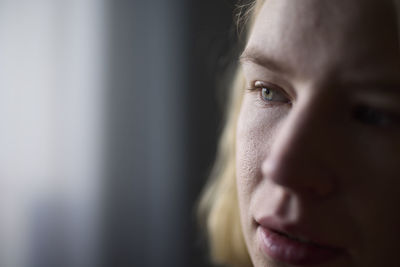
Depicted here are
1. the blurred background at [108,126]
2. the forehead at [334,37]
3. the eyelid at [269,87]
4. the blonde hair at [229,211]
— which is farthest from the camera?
the blurred background at [108,126]

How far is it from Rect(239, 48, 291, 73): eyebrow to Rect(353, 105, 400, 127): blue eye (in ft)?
0.35

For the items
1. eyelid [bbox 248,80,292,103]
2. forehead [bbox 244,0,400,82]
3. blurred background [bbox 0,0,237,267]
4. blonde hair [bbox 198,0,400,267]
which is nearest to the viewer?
forehead [bbox 244,0,400,82]

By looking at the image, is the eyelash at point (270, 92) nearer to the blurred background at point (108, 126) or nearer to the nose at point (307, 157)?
the nose at point (307, 157)

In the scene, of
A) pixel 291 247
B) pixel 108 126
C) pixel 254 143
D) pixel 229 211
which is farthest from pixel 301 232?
pixel 108 126

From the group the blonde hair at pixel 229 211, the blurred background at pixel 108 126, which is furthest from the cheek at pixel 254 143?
the blurred background at pixel 108 126

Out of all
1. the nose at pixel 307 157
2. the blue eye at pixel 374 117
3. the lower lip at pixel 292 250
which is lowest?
the lower lip at pixel 292 250

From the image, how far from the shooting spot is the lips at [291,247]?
20.6 inches

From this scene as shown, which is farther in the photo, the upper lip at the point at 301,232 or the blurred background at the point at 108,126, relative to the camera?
the blurred background at the point at 108,126

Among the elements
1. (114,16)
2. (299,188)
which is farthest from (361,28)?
→ (114,16)

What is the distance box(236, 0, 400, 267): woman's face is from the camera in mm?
493

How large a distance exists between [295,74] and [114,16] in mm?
880

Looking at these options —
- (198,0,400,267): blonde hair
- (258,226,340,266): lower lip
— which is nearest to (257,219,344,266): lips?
(258,226,340,266): lower lip

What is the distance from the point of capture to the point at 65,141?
3.97 feet

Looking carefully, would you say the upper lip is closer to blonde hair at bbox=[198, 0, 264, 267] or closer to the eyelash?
the eyelash
